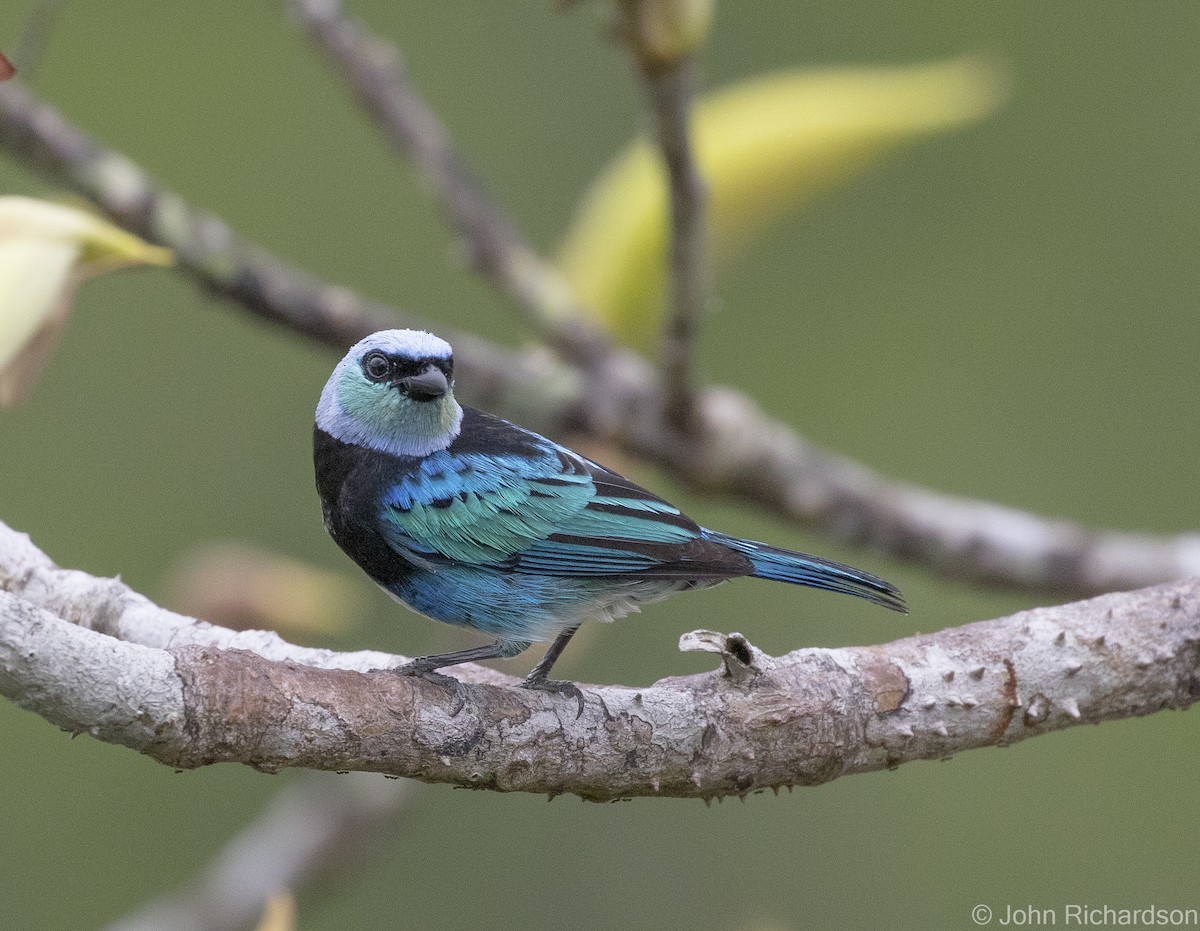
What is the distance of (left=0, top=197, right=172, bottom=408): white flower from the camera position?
6.11 ft

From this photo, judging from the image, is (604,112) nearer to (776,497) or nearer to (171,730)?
(776,497)

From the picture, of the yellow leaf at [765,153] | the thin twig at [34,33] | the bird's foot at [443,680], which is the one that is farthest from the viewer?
the yellow leaf at [765,153]

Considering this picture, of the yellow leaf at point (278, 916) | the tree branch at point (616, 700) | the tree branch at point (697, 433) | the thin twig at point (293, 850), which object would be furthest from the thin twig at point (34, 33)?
the thin twig at point (293, 850)

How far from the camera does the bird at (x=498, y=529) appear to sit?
2297mm

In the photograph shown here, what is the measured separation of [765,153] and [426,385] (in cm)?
109

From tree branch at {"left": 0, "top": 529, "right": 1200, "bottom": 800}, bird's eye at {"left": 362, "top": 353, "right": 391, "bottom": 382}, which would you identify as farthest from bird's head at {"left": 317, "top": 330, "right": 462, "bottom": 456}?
tree branch at {"left": 0, "top": 529, "right": 1200, "bottom": 800}

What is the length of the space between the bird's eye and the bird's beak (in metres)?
0.07

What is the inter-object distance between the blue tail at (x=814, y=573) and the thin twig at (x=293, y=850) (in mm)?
1354

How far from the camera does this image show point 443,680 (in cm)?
190

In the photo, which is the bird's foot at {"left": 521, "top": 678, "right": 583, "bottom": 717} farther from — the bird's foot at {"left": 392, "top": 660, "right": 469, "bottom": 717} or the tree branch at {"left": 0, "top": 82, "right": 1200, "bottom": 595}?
the tree branch at {"left": 0, "top": 82, "right": 1200, "bottom": 595}

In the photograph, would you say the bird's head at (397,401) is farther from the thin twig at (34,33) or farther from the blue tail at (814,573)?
the thin twig at (34,33)

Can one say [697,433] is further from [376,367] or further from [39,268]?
[39,268]

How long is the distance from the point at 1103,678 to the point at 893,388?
2785mm

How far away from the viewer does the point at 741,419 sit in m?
3.14
